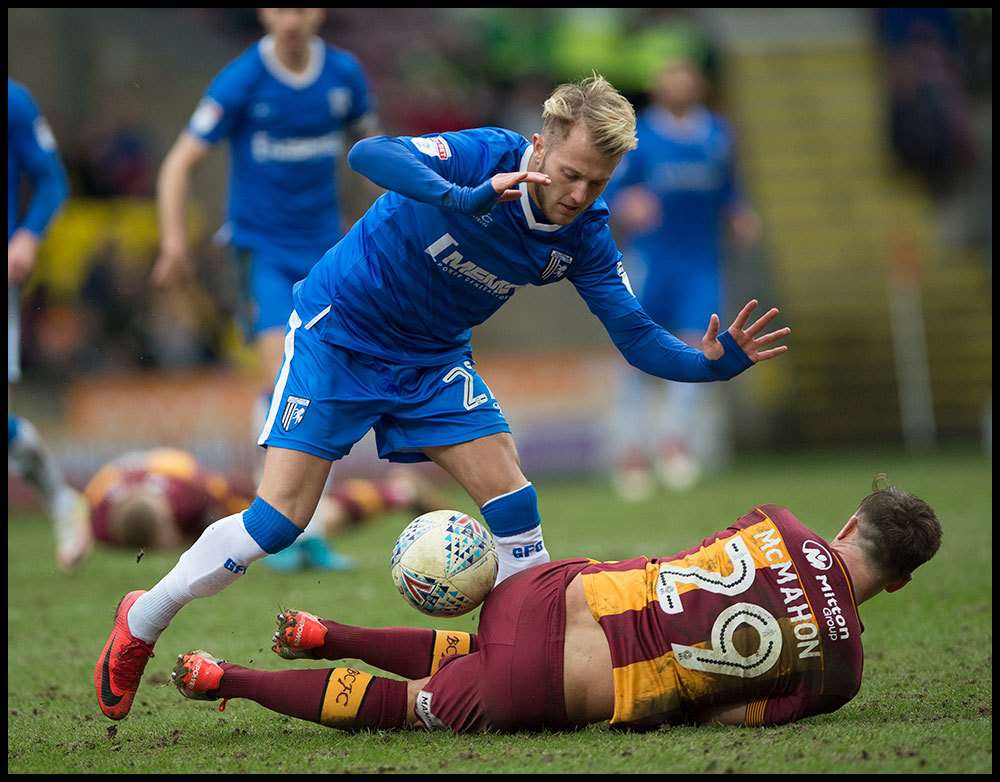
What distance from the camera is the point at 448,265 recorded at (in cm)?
486

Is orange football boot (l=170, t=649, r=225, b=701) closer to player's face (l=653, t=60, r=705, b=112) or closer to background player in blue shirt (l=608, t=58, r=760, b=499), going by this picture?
background player in blue shirt (l=608, t=58, r=760, b=499)

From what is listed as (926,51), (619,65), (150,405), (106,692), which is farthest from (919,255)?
(106,692)

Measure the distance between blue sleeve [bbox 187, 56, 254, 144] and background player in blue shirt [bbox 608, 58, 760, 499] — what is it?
14.5 feet

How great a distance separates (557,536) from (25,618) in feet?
10.9

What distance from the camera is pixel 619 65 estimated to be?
744 inches

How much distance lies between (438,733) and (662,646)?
29.1 inches

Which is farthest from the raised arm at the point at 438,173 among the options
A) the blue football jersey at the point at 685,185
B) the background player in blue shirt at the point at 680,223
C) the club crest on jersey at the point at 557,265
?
the blue football jersey at the point at 685,185

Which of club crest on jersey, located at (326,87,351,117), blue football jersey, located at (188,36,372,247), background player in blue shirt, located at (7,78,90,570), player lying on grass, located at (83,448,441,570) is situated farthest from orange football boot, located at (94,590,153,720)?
club crest on jersey, located at (326,87,351,117)

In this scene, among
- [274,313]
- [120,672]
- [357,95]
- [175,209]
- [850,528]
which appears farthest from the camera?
[357,95]

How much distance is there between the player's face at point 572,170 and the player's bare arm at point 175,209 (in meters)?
2.89

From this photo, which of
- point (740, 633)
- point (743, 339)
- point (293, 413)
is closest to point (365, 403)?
point (293, 413)

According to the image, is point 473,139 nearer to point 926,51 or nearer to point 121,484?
point 121,484

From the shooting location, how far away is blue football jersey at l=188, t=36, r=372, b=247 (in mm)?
7684

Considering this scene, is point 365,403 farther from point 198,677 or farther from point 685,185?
point 685,185
